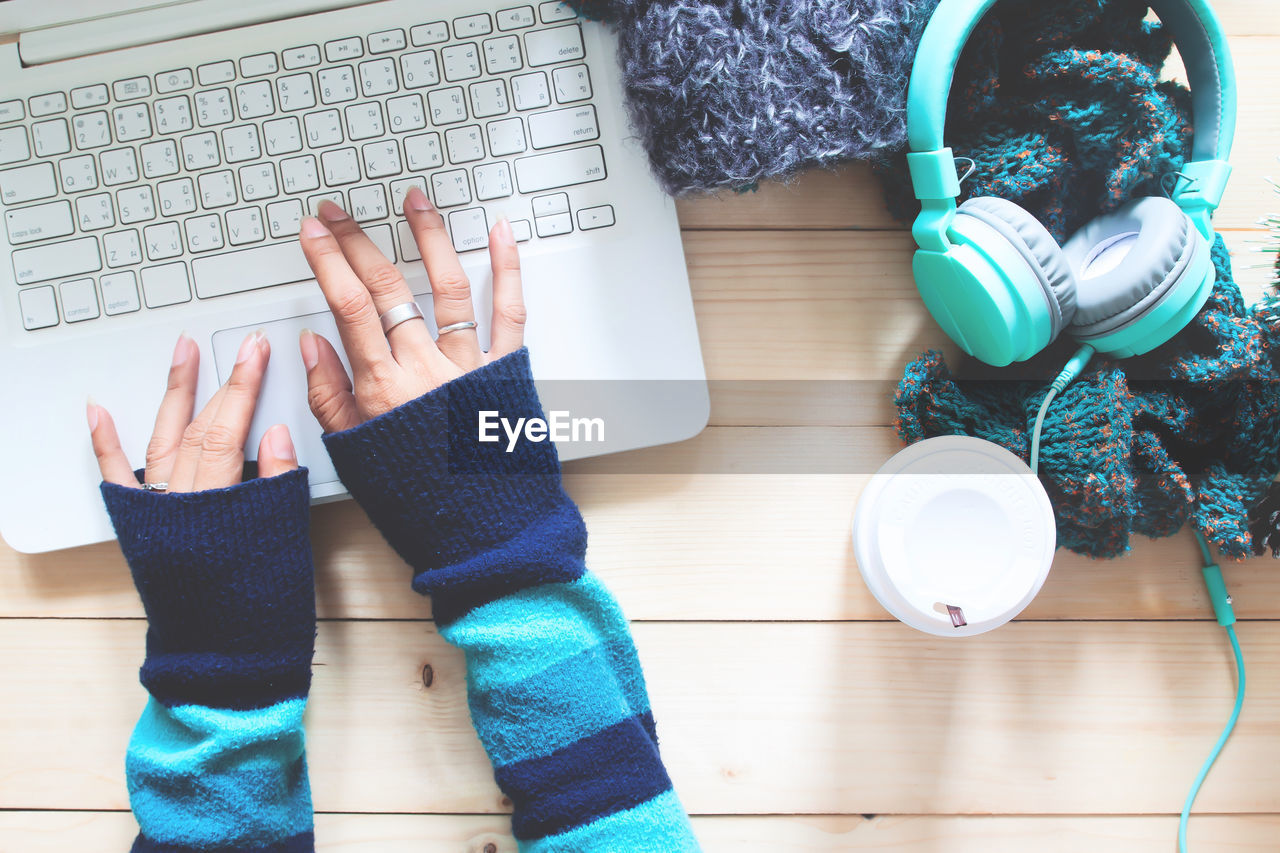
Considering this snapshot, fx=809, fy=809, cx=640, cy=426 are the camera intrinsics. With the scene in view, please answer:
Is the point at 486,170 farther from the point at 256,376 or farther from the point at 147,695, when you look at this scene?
the point at 147,695

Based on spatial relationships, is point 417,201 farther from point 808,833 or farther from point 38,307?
point 808,833

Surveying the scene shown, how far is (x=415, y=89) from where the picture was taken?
1.65 ft

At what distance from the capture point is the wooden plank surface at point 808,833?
53 centimetres

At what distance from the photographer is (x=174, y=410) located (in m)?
0.50

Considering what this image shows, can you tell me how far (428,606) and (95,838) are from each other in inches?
10.2

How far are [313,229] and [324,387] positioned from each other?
0.09 meters

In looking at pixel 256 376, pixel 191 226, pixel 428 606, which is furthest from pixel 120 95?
pixel 428 606

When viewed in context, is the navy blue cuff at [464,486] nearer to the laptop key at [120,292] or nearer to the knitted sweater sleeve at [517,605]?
the knitted sweater sleeve at [517,605]

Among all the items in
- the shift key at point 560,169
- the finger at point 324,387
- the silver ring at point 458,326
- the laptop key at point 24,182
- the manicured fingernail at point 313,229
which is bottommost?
the finger at point 324,387

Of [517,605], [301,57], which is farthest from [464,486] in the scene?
[301,57]

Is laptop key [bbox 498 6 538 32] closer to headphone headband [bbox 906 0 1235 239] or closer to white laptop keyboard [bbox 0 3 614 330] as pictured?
white laptop keyboard [bbox 0 3 614 330]

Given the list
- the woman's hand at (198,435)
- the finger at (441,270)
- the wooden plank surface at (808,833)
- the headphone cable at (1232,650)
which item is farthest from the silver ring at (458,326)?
the headphone cable at (1232,650)

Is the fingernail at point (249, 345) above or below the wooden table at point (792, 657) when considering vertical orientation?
above

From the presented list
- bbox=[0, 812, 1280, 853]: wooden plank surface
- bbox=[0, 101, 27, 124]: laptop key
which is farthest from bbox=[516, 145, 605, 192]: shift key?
bbox=[0, 812, 1280, 853]: wooden plank surface
